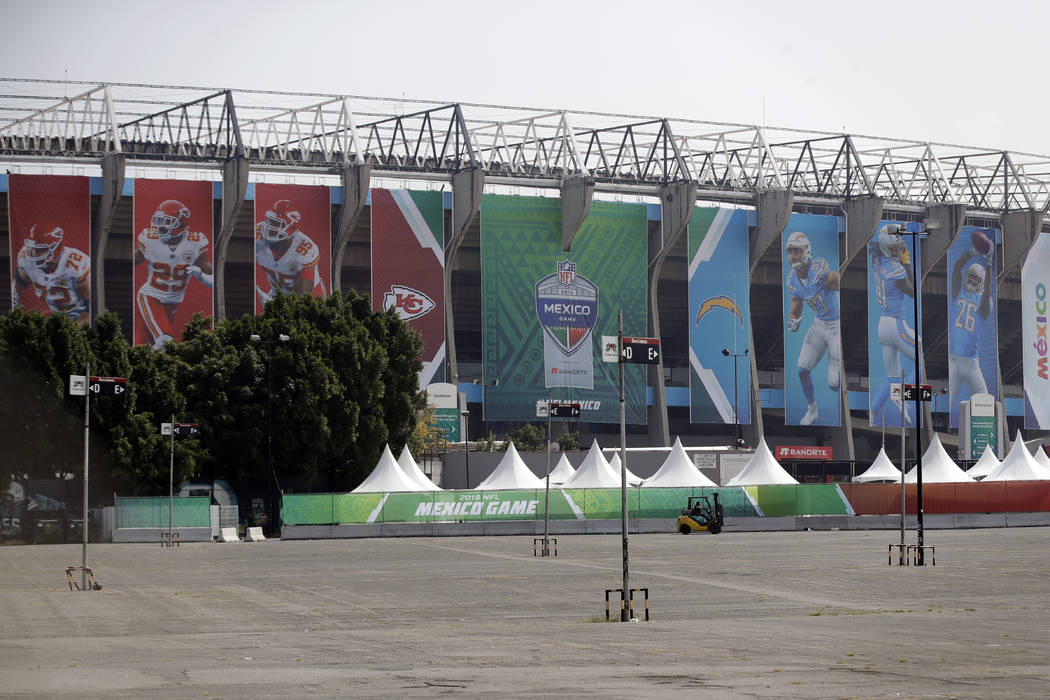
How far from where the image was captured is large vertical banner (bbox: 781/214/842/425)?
112m

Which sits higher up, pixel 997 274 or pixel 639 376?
pixel 997 274

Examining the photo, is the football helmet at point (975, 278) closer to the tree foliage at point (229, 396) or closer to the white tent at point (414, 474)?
the tree foliage at point (229, 396)

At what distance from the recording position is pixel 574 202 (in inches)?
4053

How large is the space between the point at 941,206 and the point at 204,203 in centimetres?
6058

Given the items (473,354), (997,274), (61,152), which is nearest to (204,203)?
(61,152)

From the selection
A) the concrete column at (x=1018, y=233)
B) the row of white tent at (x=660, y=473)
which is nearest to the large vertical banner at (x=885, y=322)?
the concrete column at (x=1018, y=233)

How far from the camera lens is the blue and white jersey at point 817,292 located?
112 m

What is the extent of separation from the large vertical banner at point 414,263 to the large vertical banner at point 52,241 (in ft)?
66.7

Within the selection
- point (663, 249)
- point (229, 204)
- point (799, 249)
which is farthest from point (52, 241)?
point (799, 249)

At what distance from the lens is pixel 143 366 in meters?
67.1

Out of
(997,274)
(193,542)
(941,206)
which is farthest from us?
(997,274)

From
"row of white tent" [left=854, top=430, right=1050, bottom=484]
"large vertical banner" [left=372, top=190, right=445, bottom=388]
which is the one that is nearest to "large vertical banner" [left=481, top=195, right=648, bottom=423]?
"large vertical banner" [left=372, top=190, right=445, bottom=388]

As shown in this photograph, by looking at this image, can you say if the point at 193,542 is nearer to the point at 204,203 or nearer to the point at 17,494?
the point at 17,494

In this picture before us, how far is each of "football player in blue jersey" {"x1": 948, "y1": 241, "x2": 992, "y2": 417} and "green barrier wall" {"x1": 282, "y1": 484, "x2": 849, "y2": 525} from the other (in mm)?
50534
